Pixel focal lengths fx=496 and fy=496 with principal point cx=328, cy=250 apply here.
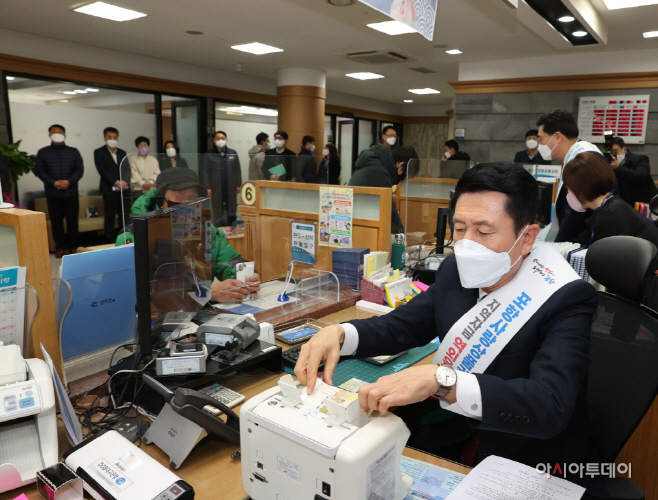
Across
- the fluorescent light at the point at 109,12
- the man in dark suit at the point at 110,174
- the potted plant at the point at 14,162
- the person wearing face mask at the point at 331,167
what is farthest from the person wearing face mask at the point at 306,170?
the man in dark suit at the point at 110,174

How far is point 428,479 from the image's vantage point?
1.12 metres

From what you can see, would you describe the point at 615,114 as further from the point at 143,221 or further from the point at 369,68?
the point at 143,221

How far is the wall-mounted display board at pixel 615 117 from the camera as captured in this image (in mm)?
6801

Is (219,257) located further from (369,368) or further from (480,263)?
(480,263)

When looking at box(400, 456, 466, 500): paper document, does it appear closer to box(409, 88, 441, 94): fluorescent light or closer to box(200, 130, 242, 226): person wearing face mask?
box(200, 130, 242, 226): person wearing face mask

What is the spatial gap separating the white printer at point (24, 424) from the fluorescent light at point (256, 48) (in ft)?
20.9

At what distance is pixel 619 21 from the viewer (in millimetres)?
5371

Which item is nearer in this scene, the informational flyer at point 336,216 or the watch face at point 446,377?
the watch face at point 446,377

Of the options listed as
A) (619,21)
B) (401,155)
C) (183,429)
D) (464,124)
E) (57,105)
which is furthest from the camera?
(464,124)

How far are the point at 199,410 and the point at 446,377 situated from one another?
0.56 meters

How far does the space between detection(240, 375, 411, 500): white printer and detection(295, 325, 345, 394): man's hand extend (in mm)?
67

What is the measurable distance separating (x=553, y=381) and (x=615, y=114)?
7176 mm

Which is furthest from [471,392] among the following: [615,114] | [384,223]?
[615,114]

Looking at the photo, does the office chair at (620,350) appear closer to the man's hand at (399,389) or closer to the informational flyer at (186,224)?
the man's hand at (399,389)
